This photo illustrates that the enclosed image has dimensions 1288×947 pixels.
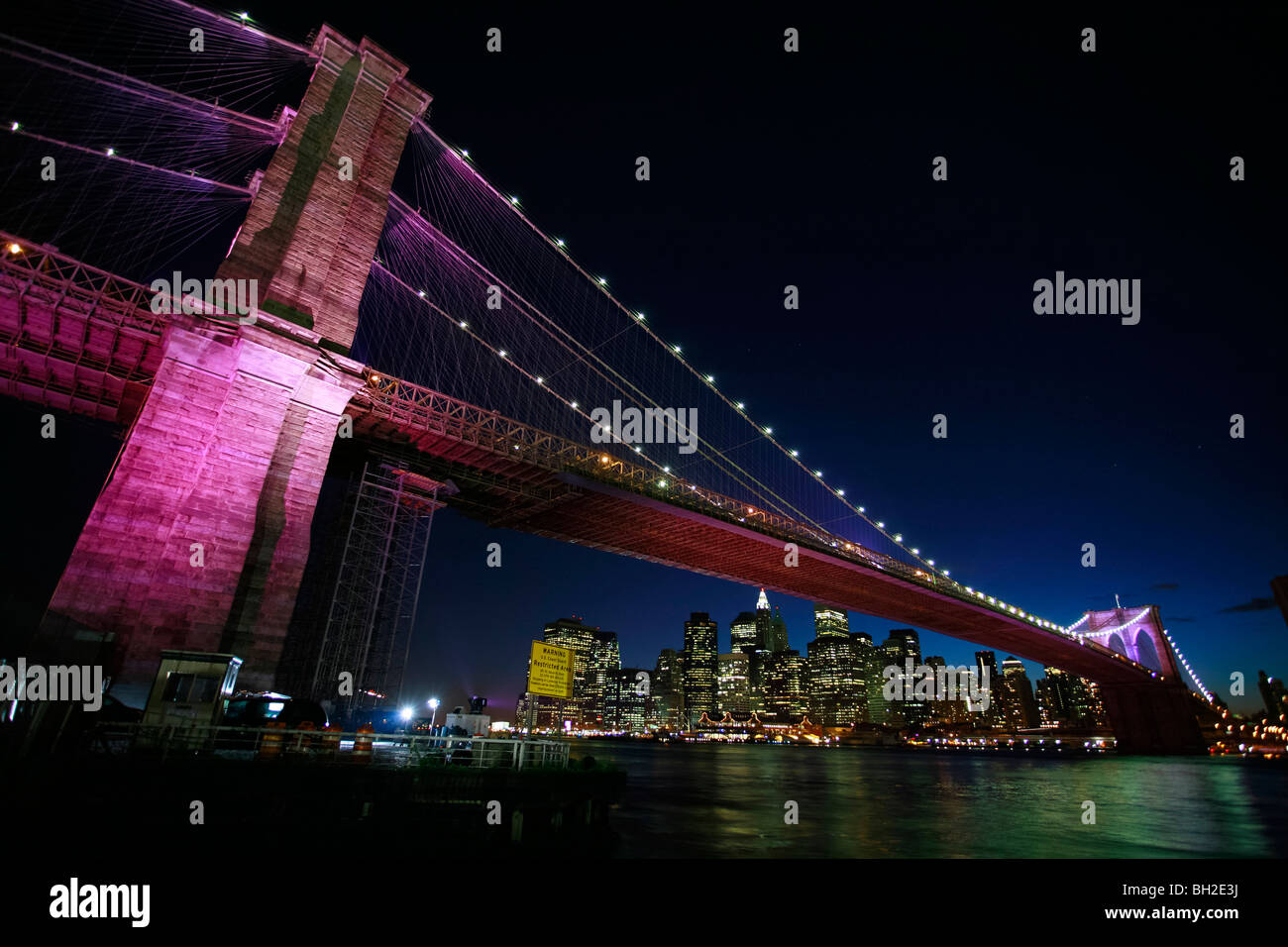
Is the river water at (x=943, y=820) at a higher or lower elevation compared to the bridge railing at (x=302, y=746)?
lower

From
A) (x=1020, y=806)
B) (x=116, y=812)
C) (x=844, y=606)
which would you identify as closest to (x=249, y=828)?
(x=116, y=812)

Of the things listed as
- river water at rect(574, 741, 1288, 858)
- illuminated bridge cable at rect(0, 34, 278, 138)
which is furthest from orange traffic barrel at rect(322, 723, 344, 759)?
illuminated bridge cable at rect(0, 34, 278, 138)

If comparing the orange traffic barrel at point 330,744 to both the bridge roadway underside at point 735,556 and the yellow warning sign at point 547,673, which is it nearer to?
the yellow warning sign at point 547,673

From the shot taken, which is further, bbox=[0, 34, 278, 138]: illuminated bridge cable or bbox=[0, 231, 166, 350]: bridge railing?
bbox=[0, 34, 278, 138]: illuminated bridge cable

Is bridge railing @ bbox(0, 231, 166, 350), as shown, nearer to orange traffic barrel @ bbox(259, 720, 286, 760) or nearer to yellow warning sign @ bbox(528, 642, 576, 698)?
orange traffic barrel @ bbox(259, 720, 286, 760)

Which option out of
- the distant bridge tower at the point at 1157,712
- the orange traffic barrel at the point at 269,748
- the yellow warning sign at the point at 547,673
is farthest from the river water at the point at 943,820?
the distant bridge tower at the point at 1157,712

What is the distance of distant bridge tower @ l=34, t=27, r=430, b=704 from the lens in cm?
1562

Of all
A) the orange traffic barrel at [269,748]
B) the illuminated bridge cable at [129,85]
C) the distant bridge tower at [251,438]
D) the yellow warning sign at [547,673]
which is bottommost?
the orange traffic barrel at [269,748]

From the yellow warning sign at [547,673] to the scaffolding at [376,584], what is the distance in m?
12.9

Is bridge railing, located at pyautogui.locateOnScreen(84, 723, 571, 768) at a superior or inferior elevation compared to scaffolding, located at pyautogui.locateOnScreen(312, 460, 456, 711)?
inferior

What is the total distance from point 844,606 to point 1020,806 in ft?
112

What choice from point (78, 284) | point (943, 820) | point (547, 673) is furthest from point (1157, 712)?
point (78, 284)

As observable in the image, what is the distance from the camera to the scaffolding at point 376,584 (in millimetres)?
25844

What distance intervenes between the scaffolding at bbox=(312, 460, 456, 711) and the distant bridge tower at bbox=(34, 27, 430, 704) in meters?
8.07
